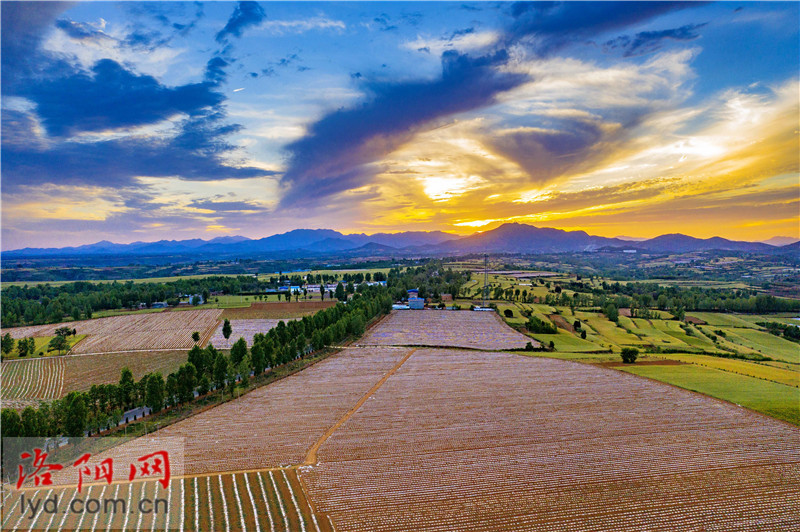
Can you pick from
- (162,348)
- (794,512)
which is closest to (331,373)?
(162,348)

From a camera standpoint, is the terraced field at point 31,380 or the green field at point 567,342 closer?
the terraced field at point 31,380

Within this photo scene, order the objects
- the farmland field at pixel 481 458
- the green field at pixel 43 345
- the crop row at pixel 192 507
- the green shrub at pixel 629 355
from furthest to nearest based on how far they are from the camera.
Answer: the green field at pixel 43 345, the green shrub at pixel 629 355, the farmland field at pixel 481 458, the crop row at pixel 192 507

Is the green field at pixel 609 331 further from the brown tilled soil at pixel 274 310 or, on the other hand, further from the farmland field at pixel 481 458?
the brown tilled soil at pixel 274 310

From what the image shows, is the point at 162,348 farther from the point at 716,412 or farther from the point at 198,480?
the point at 716,412

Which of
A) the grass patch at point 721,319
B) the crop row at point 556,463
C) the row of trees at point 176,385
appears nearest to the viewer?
the crop row at point 556,463

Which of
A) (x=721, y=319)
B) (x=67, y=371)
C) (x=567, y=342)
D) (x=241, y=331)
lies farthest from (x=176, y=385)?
(x=721, y=319)

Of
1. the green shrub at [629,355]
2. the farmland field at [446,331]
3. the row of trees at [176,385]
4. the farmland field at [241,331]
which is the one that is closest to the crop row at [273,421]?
the row of trees at [176,385]

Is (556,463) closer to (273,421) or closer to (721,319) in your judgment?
(273,421)
